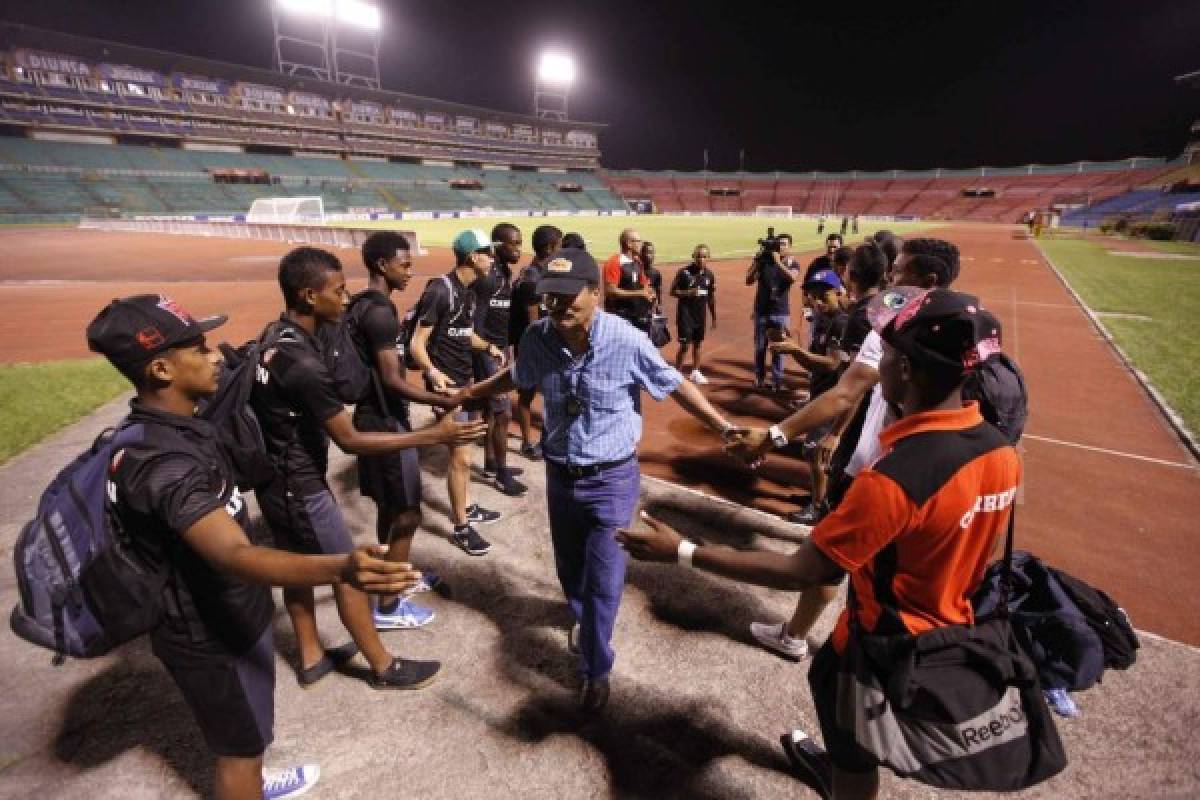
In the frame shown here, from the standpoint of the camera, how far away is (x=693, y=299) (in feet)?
30.0

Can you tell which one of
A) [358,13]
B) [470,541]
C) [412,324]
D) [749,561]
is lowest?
[470,541]

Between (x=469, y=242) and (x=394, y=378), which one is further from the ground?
(x=469, y=242)

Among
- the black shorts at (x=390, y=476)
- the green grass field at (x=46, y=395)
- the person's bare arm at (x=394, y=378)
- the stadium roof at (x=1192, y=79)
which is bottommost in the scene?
the green grass field at (x=46, y=395)

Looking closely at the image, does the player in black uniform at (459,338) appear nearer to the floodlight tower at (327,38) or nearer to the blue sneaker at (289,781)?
the blue sneaker at (289,781)

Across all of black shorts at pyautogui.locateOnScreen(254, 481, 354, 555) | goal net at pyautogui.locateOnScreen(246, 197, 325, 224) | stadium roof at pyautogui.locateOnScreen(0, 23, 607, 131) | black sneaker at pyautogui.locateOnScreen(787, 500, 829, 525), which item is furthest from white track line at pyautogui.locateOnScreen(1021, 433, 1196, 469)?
stadium roof at pyautogui.locateOnScreen(0, 23, 607, 131)

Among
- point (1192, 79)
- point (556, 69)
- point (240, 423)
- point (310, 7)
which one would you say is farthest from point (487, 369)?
point (556, 69)

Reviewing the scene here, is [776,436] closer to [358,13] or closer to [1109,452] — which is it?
[1109,452]

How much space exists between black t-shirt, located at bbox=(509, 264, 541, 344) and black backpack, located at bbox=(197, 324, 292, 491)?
3.15 m

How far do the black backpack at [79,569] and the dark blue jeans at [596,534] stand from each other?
186 centimetres

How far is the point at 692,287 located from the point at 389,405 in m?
6.08

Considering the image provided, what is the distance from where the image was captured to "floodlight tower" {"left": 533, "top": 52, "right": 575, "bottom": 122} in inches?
3578

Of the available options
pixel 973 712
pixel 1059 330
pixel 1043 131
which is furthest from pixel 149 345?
pixel 1043 131

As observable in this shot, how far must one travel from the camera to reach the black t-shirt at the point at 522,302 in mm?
5711

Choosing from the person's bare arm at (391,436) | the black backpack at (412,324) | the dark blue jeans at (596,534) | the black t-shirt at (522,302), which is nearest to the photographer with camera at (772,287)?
the black t-shirt at (522,302)
